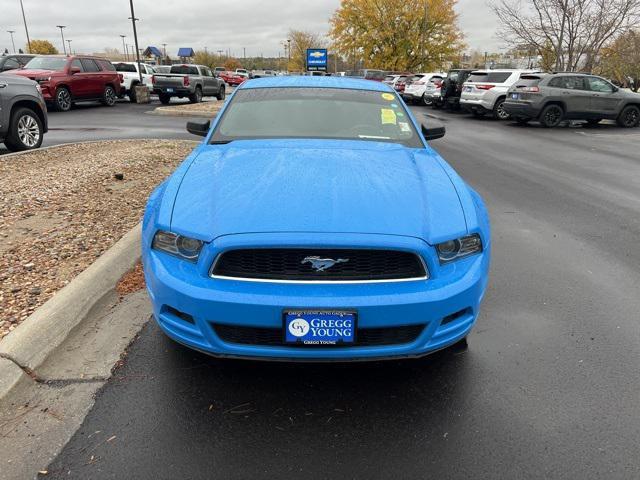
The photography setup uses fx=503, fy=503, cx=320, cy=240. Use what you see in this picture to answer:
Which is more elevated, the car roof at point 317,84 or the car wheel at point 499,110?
the car roof at point 317,84

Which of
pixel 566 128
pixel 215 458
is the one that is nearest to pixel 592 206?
pixel 215 458

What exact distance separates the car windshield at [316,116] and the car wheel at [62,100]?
16.8 metres

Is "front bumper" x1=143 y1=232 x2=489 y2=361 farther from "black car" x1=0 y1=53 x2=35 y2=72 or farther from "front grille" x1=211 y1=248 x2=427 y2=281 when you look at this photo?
"black car" x1=0 y1=53 x2=35 y2=72

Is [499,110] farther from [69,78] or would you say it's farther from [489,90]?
[69,78]

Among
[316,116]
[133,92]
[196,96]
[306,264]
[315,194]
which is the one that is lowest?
[196,96]

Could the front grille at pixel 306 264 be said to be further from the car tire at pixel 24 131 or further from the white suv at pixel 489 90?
the white suv at pixel 489 90

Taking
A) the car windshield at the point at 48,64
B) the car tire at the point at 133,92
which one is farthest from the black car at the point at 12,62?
the car tire at the point at 133,92

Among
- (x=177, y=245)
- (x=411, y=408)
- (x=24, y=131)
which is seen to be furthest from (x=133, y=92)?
(x=411, y=408)

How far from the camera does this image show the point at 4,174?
7070 millimetres

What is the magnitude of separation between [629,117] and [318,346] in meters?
18.8

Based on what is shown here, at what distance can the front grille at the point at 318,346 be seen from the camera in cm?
239

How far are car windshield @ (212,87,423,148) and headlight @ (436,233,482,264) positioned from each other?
51.4 inches

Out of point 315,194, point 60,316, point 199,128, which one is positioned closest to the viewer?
point 315,194

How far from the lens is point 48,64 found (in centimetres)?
1858
